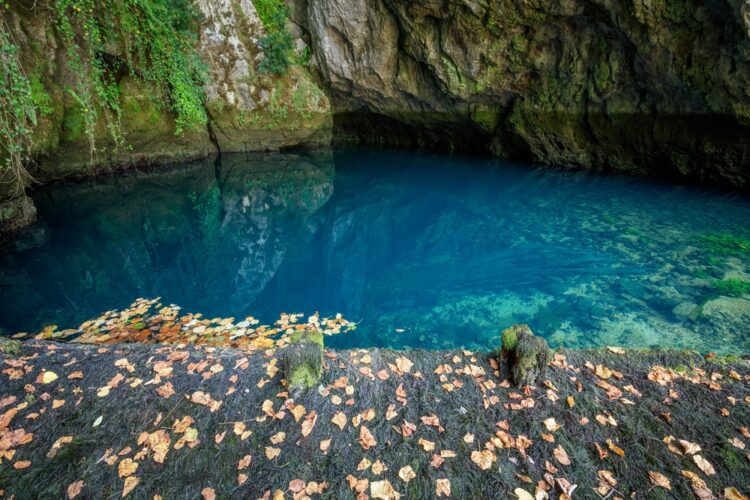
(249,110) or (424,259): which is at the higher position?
(249,110)

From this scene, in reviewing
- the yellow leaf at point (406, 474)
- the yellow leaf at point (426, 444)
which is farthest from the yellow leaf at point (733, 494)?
the yellow leaf at point (406, 474)

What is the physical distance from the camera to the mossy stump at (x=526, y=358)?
3516mm

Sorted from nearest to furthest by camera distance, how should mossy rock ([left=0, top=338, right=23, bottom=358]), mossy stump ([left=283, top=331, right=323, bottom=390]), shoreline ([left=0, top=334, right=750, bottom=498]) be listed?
1. shoreline ([left=0, top=334, right=750, bottom=498])
2. mossy stump ([left=283, top=331, right=323, bottom=390])
3. mossy rock ([left=0, top=338, right=23, bottom=358])

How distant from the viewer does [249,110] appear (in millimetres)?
16062

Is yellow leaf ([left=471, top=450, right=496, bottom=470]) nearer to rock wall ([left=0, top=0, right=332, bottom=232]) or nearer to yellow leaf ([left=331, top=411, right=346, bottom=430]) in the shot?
yellow leaf ([left=331, top=411, right=346, bottom=430])

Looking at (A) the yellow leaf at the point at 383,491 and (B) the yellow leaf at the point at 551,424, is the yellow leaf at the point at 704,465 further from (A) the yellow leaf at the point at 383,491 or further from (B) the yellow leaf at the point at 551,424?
(A) the yellow leaf at the point at 383,491

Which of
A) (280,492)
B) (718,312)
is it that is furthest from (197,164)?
(718,312)

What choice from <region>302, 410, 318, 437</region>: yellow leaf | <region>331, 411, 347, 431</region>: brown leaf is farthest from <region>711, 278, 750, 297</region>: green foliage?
<region>302, 410, 318, 437</region>: yellow leaf

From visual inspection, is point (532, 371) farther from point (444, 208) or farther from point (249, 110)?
point (249, 110)

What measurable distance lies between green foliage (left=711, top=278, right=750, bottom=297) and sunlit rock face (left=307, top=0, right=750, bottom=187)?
5.24 meters

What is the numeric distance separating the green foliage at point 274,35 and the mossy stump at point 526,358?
15598mm

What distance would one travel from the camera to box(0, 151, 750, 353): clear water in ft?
18.5

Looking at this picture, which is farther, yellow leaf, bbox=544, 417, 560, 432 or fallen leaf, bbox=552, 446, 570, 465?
yellow leaf, bbox=544, 417, 560, 432

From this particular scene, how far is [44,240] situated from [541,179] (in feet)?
45.9
